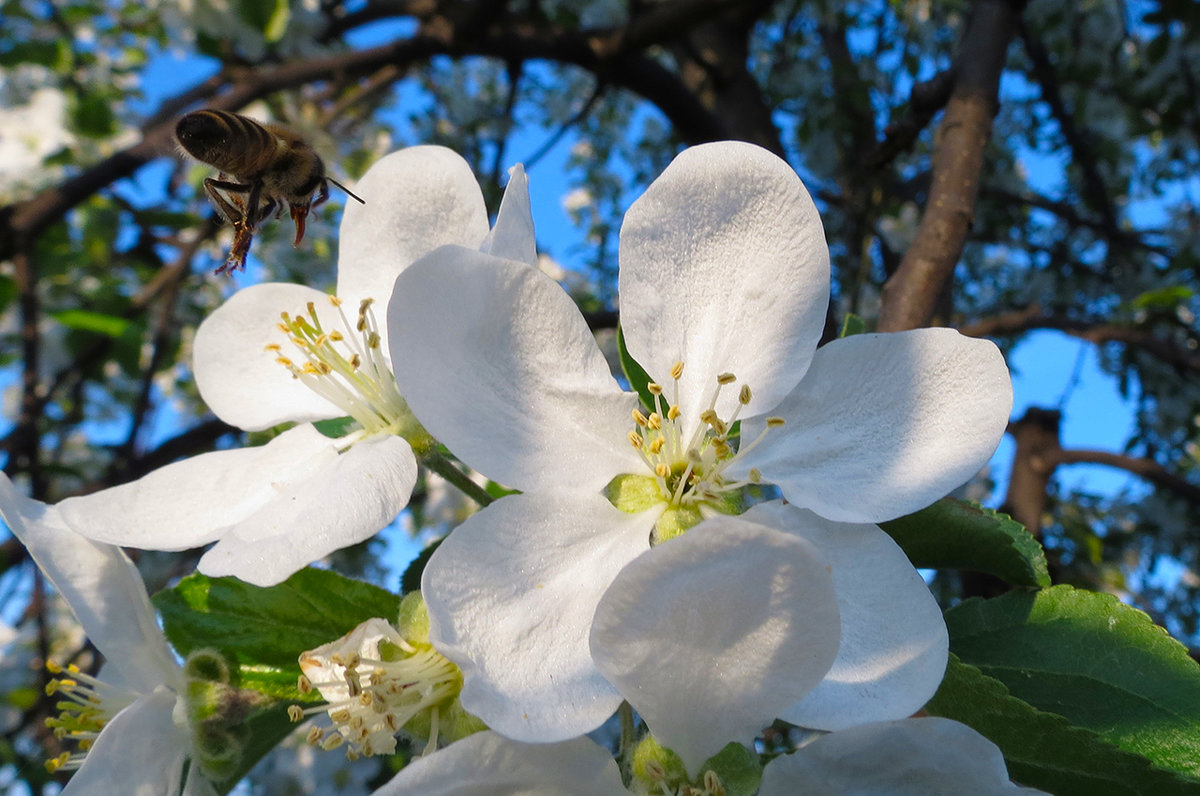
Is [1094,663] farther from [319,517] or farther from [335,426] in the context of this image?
[335,426]

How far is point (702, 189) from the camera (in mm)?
839

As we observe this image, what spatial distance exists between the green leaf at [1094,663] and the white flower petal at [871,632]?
183 millimetres

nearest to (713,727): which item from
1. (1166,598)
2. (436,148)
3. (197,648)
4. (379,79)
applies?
(197,648)

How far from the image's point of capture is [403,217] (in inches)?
42.1

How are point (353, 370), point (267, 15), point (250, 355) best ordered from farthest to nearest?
point (267, 15)
point (250, 355)
point (353, 370)

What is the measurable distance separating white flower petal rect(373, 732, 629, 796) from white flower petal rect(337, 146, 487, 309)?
0.55 m

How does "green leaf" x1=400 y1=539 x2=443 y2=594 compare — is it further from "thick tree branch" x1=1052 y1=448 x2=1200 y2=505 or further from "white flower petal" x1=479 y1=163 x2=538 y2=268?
"thick tree branch" x1=1052 y1=448 x2=1200 y2=505

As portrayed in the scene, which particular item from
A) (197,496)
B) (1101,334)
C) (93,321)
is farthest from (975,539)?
(93,321)

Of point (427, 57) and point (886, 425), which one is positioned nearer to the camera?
point (886, 425)

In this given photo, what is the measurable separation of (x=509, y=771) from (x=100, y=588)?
0.49m

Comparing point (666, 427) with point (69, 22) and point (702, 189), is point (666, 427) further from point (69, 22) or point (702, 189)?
point (69, 22)

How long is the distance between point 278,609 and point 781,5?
14.8 ft

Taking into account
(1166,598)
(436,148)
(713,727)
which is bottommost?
(1166,598)

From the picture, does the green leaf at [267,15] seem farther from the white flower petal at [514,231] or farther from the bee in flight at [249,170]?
the white flower petal at [514,231]
